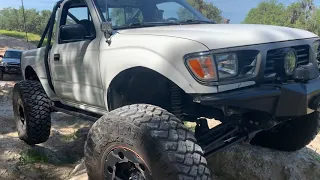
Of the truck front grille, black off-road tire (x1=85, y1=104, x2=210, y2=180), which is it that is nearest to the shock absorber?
black off-road tire (x1=85, y1=104, x2=210, y2=180)

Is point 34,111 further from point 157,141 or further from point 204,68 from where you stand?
point 204,68

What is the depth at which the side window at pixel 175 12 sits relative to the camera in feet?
13.6

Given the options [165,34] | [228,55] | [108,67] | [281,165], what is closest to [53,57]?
[108,67]

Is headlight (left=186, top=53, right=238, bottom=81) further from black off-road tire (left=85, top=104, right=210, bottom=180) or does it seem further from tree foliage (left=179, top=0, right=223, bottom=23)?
tree foliage (left=179, top=0, right=223, bottom=23)

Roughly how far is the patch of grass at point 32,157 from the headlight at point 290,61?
3.33m

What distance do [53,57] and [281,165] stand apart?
2.86 metres

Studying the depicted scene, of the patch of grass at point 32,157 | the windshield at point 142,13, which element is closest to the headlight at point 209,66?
the windshield at point 142,13

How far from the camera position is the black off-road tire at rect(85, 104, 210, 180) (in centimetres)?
262

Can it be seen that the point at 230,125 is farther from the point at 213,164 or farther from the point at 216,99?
the point at 216,99

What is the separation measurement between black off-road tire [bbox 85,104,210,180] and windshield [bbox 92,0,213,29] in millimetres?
1234

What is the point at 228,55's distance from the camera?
2.88 metres

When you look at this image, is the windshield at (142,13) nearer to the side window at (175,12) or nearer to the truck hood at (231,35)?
the side window at (175,12)

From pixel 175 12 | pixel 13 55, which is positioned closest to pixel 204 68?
pixel 175 12

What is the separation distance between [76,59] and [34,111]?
1.38m
